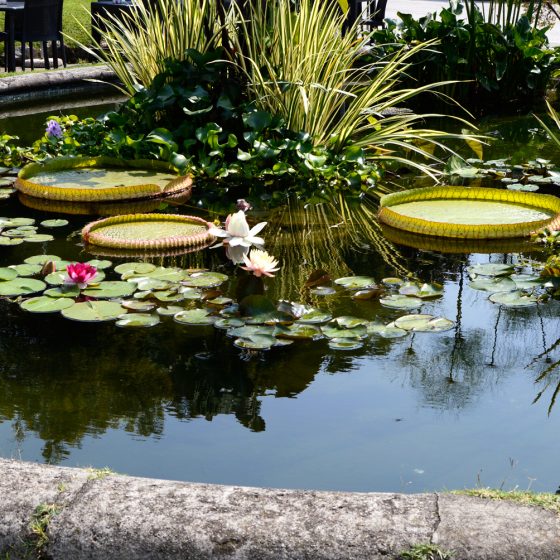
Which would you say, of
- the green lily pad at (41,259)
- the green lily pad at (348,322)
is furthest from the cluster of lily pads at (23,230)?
the green lily pad at (348,322)

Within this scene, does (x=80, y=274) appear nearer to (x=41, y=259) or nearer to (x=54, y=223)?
(x=41, y=259)

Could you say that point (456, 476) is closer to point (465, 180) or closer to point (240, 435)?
point (240, 435)

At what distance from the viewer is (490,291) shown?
3.57 metres

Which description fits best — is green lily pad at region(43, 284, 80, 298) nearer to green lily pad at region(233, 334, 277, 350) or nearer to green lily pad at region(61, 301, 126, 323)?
green lily pad at region(61, 301, 126, 323)

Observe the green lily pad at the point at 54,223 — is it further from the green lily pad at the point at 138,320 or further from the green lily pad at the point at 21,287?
the green lily pad at the point at 138,320

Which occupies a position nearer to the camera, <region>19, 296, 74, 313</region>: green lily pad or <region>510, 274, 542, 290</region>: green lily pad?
<region>19, 296, 74, 313</region>: green lily pad

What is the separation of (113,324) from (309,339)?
673mm

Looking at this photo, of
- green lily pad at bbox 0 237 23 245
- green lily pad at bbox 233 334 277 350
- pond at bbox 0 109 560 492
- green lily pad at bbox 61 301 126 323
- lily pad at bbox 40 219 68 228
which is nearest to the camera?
pond at bbox 0 109 560 492

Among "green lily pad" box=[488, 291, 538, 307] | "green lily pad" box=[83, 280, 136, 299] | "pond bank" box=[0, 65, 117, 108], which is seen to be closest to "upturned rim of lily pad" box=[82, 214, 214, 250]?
"green lily pad" box=[83, 280, 136, 299]

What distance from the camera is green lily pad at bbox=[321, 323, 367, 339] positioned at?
10.3 ft

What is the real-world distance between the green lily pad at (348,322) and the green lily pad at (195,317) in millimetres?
414

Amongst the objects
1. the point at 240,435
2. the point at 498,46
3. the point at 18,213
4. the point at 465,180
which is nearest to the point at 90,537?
the point at 240,435

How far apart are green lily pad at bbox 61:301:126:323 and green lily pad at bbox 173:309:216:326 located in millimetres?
212

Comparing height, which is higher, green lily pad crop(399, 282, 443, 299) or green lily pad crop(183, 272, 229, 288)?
green lily pad crop(399, 282, 443, 299)
